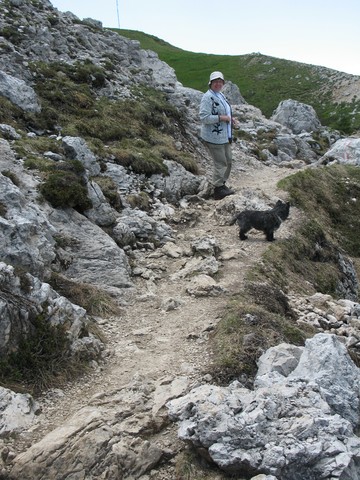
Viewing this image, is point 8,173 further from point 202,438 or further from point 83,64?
point 83,64

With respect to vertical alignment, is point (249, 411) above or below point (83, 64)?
below

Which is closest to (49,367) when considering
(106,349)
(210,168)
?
(106,349)

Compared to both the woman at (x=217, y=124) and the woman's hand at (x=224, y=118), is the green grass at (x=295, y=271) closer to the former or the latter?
the woman at (x=217, y=124)

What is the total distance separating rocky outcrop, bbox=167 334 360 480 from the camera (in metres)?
5.00

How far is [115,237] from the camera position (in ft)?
41.3

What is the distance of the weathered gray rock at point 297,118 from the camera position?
149ft

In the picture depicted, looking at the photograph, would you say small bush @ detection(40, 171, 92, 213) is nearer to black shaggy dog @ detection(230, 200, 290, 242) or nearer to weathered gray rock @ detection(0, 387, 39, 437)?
black shaggy dog @ detection(230, 200, 290, 242)

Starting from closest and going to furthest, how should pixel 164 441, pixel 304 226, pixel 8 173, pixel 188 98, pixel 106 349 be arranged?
pixel 164 441 → pixel 106 349 → pixel 8 173 → pixel 304 226 → pixel 188 98

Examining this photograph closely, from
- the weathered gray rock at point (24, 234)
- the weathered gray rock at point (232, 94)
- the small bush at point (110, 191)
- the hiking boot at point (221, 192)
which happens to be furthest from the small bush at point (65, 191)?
the weathered gray rock at point (232, 94)

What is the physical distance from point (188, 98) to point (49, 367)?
29008 mm

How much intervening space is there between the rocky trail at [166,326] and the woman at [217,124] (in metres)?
1.71

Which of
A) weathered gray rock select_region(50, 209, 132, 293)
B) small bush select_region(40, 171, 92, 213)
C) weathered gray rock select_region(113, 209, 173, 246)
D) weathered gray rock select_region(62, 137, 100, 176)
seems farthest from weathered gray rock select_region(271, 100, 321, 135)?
weathered gray rock select_region(50, 209, 132, 293)

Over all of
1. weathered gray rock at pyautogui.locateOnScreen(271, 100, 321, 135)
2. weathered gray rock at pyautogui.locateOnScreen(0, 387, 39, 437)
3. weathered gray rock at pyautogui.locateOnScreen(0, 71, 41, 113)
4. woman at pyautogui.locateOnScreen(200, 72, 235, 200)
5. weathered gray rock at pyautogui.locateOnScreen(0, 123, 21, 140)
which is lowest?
weathered gray rock at pyautogui.locateOnScreen(0, 387, 39, 437)

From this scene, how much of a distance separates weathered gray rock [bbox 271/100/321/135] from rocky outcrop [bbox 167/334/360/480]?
136 ft
